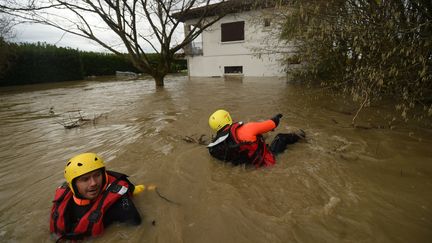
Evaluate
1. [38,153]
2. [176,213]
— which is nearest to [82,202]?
[176,213]

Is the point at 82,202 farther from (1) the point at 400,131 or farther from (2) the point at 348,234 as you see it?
(1) the point at 400,131

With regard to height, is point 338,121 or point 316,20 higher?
point 316,20

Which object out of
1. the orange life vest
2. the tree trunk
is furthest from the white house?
the orange life vest

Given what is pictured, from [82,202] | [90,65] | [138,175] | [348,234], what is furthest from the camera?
[90,65]

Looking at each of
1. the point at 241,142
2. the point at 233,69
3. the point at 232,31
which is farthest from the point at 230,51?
the point at 241,142

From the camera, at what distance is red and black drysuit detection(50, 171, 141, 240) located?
2477 millimetres

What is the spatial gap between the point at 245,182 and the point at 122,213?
1.56 metres

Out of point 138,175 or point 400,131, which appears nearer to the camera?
point 138,175

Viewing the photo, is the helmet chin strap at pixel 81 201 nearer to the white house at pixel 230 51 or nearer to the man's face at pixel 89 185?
the man's face at pixel 89 185

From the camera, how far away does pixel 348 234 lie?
238 cm

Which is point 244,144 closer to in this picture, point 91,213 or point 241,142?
point 241,142

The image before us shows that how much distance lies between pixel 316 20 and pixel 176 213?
13.1 feet

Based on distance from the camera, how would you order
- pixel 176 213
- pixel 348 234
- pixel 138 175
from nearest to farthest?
pixel 348 234
pixel 176 213
pixel 138 175

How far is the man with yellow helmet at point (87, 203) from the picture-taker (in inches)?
97.7
